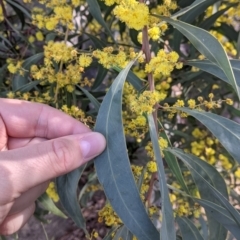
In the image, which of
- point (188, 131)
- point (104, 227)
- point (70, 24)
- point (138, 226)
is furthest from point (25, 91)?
point (104, 227)

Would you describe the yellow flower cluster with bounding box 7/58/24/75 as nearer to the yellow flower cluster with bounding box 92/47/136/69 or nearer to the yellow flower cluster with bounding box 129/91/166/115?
the yellow flower cluster with bounding box 92/47/136/69

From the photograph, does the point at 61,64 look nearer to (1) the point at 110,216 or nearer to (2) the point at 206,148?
(1) the point at 110,216

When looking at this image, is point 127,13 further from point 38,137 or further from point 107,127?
point 38,137

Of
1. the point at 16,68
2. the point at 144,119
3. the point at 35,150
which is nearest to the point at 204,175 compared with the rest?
the point at 144,119

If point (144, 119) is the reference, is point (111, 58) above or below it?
above

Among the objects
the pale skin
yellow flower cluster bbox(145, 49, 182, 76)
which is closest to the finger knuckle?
the pale skin

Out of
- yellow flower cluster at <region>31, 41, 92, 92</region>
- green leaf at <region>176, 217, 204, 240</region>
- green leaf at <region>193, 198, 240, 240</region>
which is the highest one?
yellow flower cluster at <region>31, 41, 92, 92</region>

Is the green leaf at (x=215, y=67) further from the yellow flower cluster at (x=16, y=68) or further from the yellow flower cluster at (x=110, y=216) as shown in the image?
the yellow flower cluster at (x=16, y=68)
